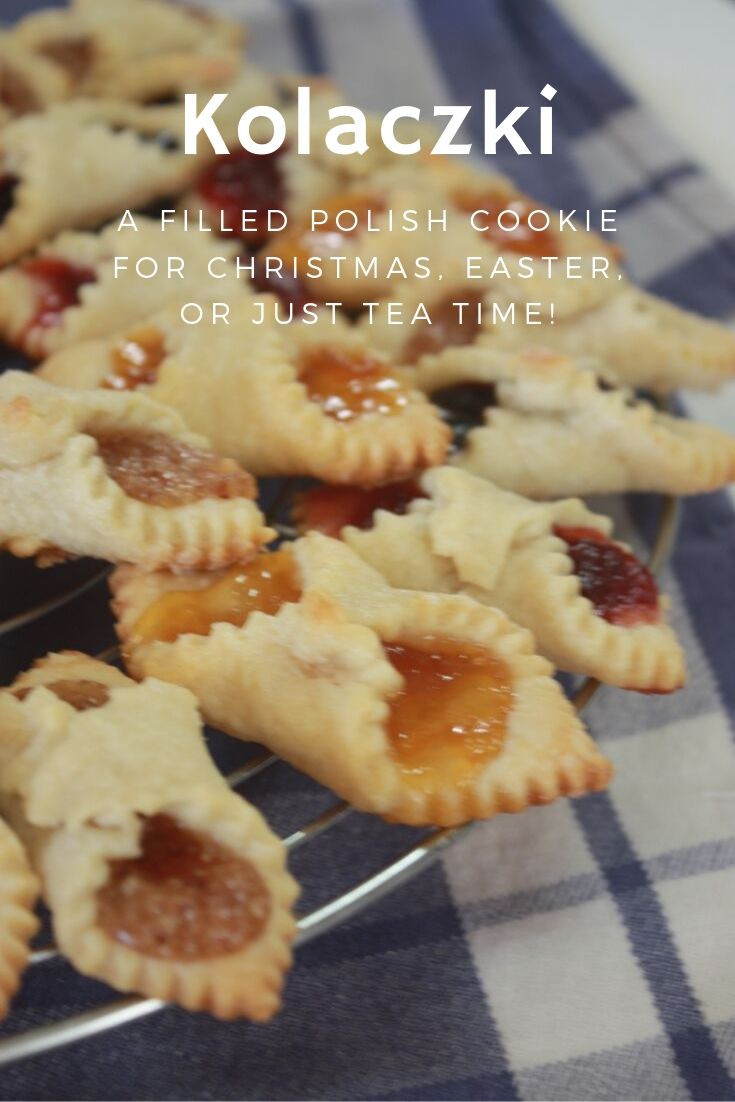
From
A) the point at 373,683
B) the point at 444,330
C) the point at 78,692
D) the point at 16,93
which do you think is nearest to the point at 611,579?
the point at 373,683

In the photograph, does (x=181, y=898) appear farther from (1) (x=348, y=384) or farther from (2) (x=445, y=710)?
(1) (x=348, y=384)

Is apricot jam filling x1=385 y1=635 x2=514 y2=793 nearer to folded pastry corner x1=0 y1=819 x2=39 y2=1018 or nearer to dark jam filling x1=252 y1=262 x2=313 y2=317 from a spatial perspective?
folded pastry corner x1=0 y1=819 x2=39 y2=1018

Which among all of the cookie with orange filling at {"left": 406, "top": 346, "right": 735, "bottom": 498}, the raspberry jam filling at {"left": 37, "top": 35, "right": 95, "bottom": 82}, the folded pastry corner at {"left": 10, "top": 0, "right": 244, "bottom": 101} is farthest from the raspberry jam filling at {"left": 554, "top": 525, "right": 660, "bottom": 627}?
the raspberry jam filling at {"left": 37, "top": 35, "right": 95, "bottom": 82}

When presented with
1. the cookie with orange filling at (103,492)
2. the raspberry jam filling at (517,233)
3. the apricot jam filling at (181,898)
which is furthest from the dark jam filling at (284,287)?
the apricot jam filling at (181,898)

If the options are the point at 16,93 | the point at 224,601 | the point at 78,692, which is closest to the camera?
the point at 78,692

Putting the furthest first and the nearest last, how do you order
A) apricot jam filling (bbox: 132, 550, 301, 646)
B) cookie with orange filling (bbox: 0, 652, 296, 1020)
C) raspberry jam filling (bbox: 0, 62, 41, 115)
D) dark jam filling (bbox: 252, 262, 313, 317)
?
raspberry jam filling (bbox: 0, 62, 41, 115), dark jam filling (bbox: 252, 262, 313, 317), apricot jam filling (bbox: 132, 550, 301, 646), cookie with orange filling (bbox: 0, 652, 296, 1020)

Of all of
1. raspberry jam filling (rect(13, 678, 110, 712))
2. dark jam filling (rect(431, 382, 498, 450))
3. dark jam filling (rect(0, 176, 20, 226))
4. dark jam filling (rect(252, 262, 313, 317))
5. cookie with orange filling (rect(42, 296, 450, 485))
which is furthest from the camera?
dark jam filling (rect(0, 176, 20, 226))
